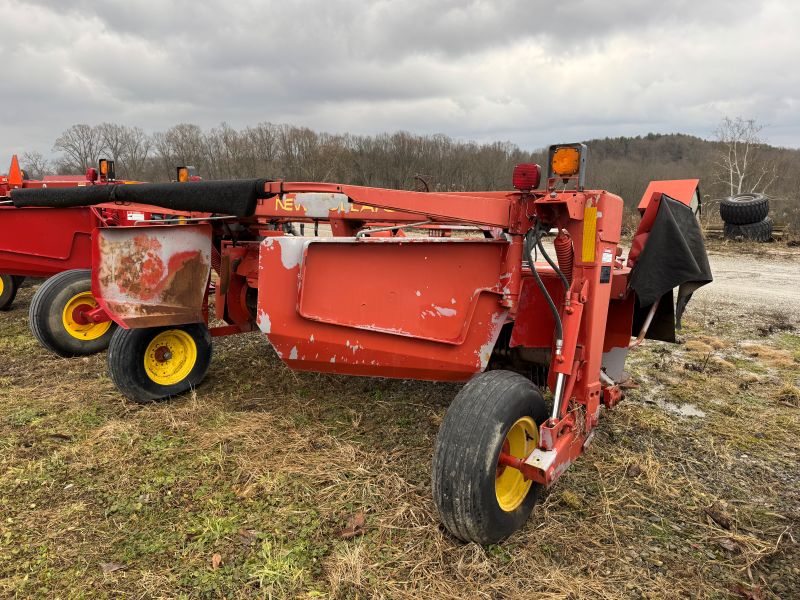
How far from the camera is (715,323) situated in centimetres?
690

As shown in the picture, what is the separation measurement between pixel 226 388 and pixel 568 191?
3.22 m

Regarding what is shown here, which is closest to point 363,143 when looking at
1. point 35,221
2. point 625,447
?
point 35,221

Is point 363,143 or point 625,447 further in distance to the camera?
point 363,143

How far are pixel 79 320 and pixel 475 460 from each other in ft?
15.7

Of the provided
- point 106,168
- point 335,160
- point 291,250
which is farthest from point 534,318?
point 335,160

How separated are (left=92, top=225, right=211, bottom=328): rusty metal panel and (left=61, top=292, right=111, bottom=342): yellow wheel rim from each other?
194 centimetres

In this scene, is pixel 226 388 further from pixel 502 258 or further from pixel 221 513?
pixel 502 258

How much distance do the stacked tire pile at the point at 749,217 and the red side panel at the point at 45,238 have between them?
16377 millimetres

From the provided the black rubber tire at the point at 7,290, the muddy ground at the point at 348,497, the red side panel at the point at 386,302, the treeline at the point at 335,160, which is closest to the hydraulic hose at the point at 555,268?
the red side panel at the point at 386,302

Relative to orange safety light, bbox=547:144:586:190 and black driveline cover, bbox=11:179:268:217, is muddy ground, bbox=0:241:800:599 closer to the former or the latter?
black driveline cover, bbox=11:179:268:217

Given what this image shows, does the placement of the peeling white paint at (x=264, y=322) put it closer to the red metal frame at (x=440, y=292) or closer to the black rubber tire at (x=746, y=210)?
the red metal frame at (x=440, y=292)

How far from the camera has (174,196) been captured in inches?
140

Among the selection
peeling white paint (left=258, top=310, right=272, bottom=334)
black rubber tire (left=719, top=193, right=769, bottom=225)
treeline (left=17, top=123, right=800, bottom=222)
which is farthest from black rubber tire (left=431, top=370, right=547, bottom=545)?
treeline (left=17, top=123, right=800, bottom=222)

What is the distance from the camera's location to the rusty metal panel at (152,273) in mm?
3641
